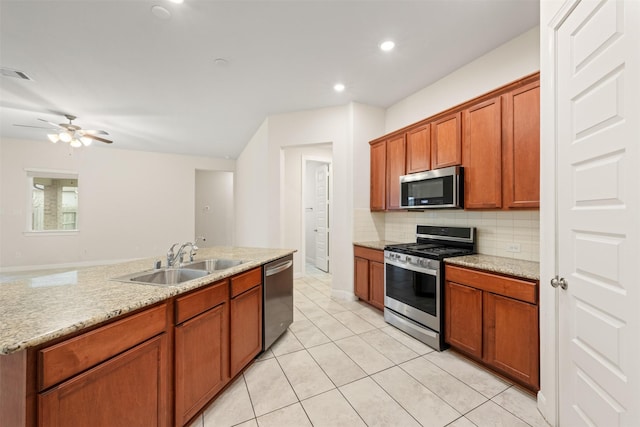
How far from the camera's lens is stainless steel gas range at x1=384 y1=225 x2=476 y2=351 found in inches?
97.6

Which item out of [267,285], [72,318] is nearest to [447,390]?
[267,285]

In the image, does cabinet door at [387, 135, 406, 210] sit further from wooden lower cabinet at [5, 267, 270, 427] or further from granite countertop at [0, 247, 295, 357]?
granite countertop at [0, 247, 295, 357]

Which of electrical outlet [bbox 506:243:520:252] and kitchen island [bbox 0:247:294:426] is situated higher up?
electrical outlet [bbox 506:243:520:252]

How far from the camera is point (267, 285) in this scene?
2402 millimetres

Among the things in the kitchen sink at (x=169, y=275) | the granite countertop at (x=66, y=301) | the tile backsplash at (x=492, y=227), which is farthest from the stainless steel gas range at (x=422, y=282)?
the kitchen sink at (x=169, y=275)

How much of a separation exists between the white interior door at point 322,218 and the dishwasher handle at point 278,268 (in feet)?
10.0

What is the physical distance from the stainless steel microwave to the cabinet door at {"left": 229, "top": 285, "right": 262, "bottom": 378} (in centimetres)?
200

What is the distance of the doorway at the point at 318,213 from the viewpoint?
571cm

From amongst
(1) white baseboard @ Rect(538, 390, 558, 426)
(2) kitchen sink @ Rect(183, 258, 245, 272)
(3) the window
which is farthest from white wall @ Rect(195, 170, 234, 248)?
(1) white baseboard @ Rect(538, 390, 558, 426)

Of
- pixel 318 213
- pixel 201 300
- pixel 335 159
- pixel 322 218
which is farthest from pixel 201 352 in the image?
pixel 318 213

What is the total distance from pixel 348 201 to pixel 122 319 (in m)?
3.14

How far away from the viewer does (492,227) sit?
266 cm

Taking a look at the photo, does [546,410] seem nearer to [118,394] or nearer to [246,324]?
[246,324]

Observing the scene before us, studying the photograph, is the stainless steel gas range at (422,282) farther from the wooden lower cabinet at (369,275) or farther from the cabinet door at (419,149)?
the cabinet door at (419,149)
